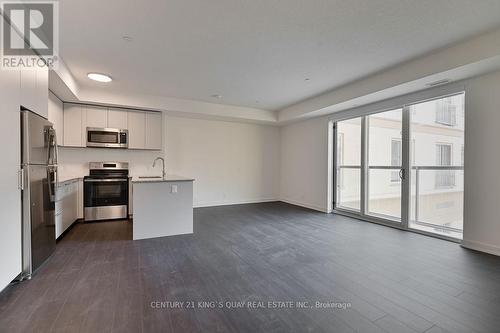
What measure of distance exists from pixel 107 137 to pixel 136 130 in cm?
61

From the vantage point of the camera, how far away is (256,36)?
2752mm

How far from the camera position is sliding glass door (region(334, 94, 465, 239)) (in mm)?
3715

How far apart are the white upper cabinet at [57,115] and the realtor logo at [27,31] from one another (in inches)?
59.4

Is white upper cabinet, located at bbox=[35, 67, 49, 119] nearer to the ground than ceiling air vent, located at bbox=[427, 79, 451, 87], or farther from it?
nearer to the ground

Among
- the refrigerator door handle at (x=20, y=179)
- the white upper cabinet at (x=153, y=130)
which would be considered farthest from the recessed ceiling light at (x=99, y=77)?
the refrigerator door handle at (x=20, y=179)

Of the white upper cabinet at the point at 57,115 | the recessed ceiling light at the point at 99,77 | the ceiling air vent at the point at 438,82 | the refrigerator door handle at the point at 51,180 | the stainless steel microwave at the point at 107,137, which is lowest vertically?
the refrigerator door handle at the point at 51,180

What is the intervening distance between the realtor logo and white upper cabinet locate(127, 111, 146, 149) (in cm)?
248

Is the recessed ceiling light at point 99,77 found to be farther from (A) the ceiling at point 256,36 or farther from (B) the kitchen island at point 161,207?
(B) the kitchen island at point 161,207

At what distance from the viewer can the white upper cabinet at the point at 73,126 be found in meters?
4.67

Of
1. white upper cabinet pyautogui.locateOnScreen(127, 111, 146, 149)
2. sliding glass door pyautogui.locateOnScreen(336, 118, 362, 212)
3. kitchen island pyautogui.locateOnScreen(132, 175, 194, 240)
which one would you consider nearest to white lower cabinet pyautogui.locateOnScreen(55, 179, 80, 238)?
kitchen island pyautogui.locateOnScreen(132, 175, 194, 240)

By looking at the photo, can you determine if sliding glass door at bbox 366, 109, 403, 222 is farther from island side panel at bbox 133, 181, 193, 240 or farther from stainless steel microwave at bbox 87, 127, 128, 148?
stainless steel microwave at bbox 87, 127, 128, 148

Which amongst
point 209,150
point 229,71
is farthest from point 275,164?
point 229,71

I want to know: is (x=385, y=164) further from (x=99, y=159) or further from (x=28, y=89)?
(x=99, y=159)

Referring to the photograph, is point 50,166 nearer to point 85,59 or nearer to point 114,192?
point 85,59
